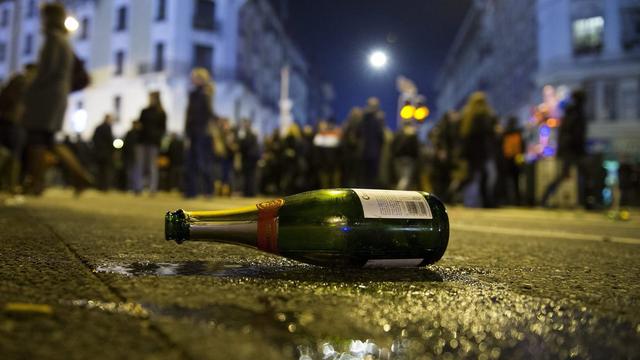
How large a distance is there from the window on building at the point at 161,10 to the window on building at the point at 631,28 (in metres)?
24.4

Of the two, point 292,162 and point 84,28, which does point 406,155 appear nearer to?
point 292,162

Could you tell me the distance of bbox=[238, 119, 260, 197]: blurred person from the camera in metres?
12.2

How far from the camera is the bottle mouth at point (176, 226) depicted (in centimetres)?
135

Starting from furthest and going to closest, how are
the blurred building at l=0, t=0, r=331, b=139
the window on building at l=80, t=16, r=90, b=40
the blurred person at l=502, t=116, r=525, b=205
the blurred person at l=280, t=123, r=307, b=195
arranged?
the window on building at l=80, t=16, r=90, b=40, the blurred building at l=0, t=0, r=331, b=139, the blurred person at l=280, t=123, r=307, b=195, the blurred person at l=502, t=116, r=525, b=205

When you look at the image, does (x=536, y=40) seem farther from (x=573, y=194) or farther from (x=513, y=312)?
(x=513, y=312)

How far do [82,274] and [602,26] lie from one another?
99.6 ft

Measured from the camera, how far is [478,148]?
820cm

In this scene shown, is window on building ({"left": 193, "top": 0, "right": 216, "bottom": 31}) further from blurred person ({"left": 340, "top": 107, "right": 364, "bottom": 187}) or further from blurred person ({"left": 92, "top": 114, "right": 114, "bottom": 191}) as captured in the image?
blurred person ({"left": 340, "top": 107, "right": 364, "bottom": 187})

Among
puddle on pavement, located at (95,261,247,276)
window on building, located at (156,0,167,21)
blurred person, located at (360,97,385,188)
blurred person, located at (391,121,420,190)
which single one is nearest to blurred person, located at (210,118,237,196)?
blurred person, located at (360,97,385,188)

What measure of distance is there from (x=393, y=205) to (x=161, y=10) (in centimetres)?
3457

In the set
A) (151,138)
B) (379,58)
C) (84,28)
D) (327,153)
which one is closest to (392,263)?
(151,138)

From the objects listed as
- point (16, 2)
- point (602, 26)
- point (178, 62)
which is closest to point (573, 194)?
point (602, 26)

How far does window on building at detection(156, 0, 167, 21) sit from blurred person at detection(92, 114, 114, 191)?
72.8 feet

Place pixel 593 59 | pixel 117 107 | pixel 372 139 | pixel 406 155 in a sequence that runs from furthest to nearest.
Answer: pixel 117 107, pixel 593 59, pixel 406 155, pixel 372 139
